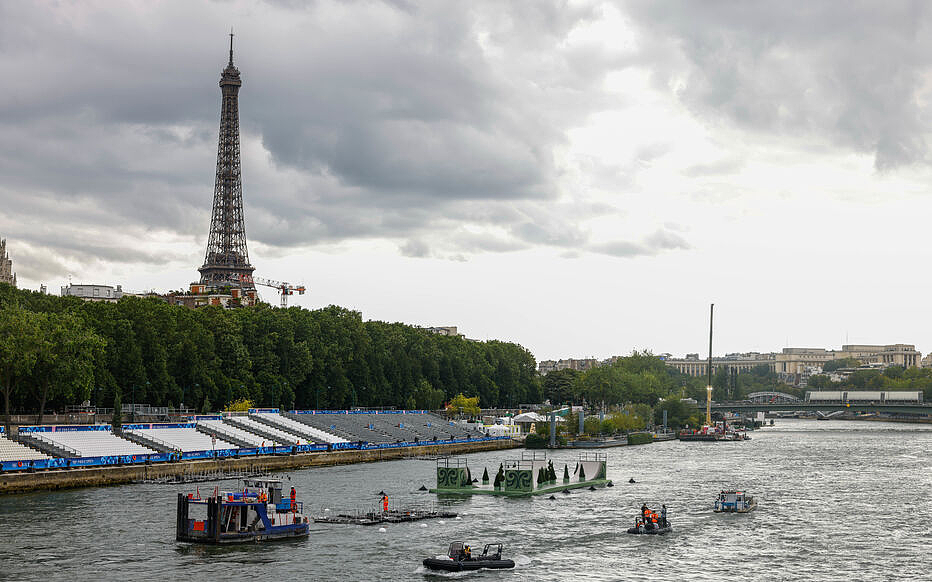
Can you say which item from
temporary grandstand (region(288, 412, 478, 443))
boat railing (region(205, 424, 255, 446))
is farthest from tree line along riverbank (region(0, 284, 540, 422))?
boat railing (region(205, 424, 255, 446))

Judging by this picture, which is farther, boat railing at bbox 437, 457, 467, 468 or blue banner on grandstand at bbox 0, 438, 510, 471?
boat railing at bbox 437, 457, 467, 468

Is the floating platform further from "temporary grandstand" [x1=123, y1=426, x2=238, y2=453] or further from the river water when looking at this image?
"temporary grandstand" [x1=123, y1=426, x2=238, y2=453]

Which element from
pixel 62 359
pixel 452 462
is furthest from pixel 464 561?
pixel 452 462

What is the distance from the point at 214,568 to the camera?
167ft

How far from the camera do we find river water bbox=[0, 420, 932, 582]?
169 ft

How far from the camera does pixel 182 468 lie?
91.1m

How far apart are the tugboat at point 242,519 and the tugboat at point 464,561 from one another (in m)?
10.9

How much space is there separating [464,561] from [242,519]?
1408 cm

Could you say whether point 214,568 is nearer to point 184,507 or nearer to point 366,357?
point 184,507

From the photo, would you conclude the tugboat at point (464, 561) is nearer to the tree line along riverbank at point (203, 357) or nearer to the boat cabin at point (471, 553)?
the boat cabin at point (471, 553)

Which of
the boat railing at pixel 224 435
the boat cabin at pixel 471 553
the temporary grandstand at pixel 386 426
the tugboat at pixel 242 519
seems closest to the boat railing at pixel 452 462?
the temporary grandstand at pixel 386 426

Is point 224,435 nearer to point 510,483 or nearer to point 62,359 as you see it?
point 62,359

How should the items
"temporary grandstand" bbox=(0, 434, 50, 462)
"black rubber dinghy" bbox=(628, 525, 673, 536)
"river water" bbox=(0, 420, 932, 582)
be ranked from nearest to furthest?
"river water" bbox=(0, 420, 932, 582)
"black rubber dinghy" bbox=(628, 525, 673, 536)
"temporary grandstand" bbox=(0, 434, 50, 462)

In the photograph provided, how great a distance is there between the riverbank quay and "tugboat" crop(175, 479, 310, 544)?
911 inches
